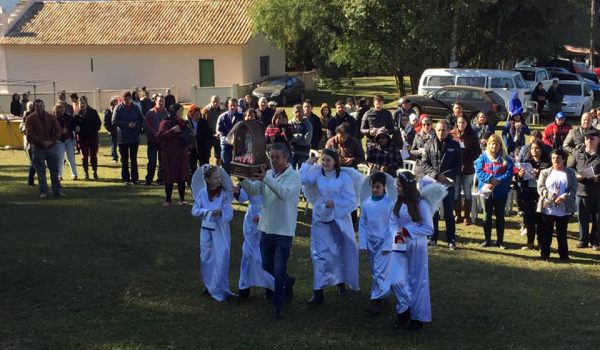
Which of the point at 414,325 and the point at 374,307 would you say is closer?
the point at 414,325

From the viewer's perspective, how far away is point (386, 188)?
819 centimetres

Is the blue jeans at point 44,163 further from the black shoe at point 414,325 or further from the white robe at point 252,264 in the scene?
the black shoe at point 414,325

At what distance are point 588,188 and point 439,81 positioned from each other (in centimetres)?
1863

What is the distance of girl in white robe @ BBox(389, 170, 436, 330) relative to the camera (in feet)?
24.4

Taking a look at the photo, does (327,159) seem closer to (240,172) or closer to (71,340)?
(240,172)

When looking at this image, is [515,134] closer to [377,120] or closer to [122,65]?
[377,120]

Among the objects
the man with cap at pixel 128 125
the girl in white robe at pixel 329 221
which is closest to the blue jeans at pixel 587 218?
the girl in white robe at pixel 329 221

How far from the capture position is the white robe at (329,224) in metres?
8.19

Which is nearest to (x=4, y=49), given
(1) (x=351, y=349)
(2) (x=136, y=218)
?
(2) (x=136, y=218)

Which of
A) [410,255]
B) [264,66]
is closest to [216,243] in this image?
[410,255]

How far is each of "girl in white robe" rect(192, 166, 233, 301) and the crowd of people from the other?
0.01m

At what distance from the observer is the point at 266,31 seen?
125 feet

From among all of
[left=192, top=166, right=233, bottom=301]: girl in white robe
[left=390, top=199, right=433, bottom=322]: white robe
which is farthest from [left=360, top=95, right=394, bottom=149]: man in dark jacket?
[left=390, top=199, right=433, bottom=322]: white robe

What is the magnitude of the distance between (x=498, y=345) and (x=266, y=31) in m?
32.2
